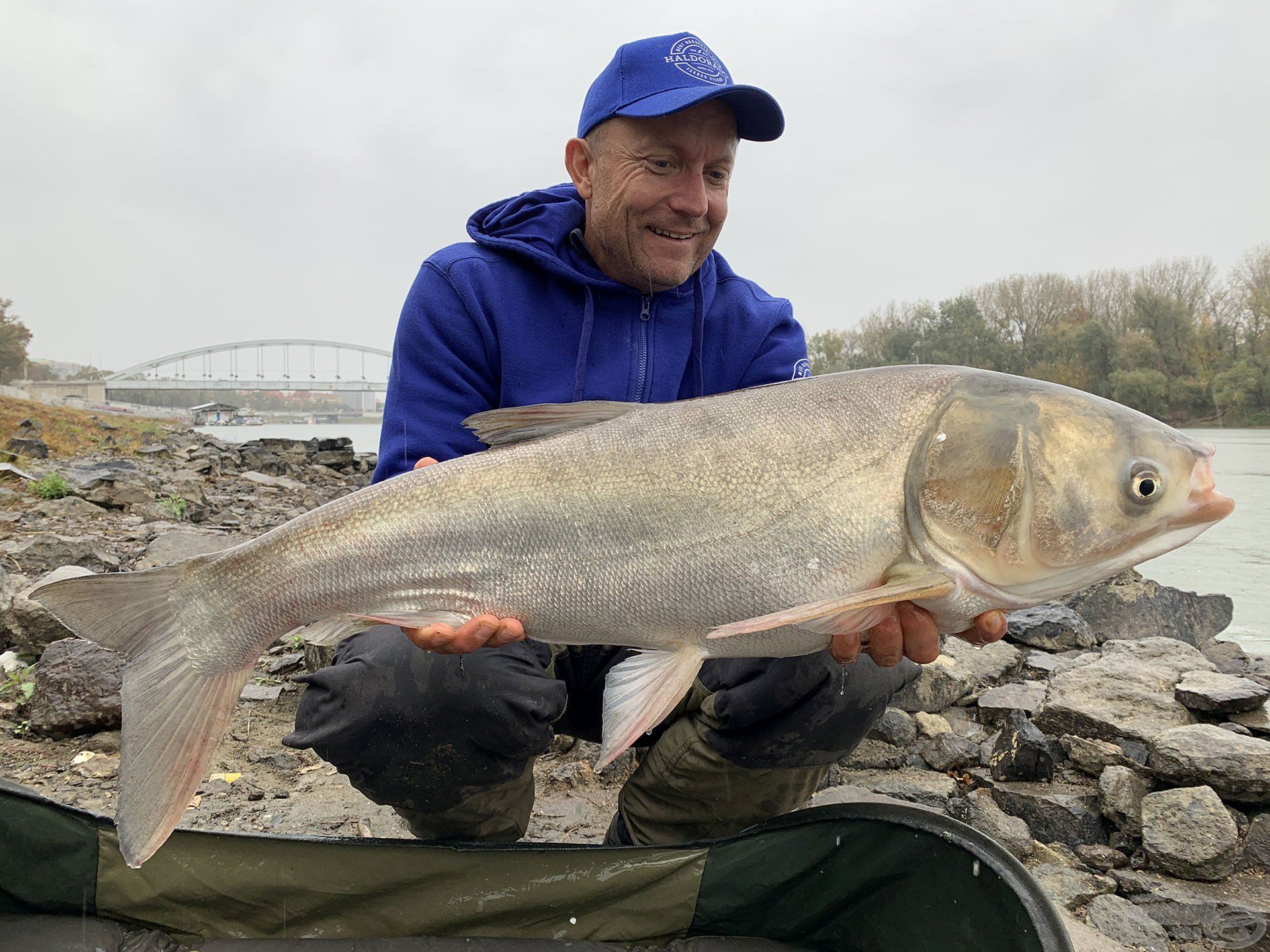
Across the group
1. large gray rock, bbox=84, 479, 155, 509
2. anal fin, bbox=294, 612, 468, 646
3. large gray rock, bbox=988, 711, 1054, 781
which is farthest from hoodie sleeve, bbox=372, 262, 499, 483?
large gray rock, bbox=84, 479, 155, 509

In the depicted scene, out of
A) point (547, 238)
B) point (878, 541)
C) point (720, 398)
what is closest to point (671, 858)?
point (878, 541)

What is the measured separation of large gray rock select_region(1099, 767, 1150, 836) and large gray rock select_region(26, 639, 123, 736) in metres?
3.27

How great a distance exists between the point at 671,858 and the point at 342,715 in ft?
3.07

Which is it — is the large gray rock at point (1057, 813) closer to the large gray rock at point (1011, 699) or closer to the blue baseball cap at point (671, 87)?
the large gray rock at point (1011, 699)

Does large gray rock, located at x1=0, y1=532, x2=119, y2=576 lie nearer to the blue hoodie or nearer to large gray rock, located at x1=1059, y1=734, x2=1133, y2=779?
the blue hoodie

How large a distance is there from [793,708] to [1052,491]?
90cm

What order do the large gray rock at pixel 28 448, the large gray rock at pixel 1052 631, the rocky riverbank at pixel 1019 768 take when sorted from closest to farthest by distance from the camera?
the rocky riverbank at pixel 1019 768, the large gray rock at pixel 1052 631, the large gray rock at pixel 28 448

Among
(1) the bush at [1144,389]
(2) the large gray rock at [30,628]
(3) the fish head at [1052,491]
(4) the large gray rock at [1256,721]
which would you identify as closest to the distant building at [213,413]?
(1) the bush at [1144,389]

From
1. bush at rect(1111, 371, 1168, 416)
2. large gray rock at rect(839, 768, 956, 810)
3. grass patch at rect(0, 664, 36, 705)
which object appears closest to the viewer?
large gray rock at rect(839, 768, 956, 810)

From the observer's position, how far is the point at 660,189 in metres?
2.58

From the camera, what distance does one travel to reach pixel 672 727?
2506mm

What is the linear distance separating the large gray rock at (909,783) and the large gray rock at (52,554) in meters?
4.14

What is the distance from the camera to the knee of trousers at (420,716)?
6.79 ft

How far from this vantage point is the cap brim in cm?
245
